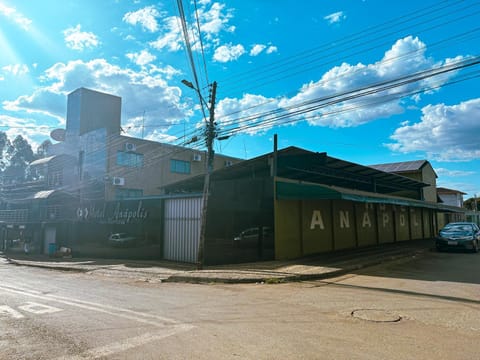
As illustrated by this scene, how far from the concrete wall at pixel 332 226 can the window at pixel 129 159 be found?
19960 millimetres

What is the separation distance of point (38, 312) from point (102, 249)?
15.5 metres

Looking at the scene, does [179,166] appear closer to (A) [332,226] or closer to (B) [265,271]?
(A) [332,226]

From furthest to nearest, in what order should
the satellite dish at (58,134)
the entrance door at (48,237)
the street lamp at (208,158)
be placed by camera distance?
1. the satellite dish at (58,134)
2. the entrance door at (48,237)
3. the street lamp at (208,158)

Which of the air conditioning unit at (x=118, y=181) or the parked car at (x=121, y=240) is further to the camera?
the air conditioning unit at (x=118, y=181)

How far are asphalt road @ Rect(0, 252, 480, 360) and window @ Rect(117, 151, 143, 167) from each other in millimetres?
21299

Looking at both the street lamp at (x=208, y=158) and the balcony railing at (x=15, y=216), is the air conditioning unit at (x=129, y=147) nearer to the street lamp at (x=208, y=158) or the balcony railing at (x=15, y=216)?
the balcony railing at (x=15, y=216)

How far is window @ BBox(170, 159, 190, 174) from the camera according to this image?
1422 inches

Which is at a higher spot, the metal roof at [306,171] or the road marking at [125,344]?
the metal roof at [306,171]

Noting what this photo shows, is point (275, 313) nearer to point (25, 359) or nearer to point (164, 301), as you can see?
point (164, 301)

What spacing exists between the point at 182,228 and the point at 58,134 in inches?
982

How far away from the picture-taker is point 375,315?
21.3ft

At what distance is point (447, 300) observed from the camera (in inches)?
304

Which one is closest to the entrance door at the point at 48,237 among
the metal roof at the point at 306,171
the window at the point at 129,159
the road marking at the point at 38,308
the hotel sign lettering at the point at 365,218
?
the window at the point at 129,159

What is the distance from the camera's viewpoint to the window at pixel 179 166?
36125mm
